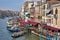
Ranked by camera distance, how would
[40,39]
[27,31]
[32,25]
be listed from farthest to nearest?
[32,25] → [27,31] → [40,39]

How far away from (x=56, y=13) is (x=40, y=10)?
955 cm

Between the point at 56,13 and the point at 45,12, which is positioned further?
the point at 45,12

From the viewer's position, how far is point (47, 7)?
1695 inches

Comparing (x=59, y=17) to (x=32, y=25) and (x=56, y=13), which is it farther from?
(x=32, y=25)

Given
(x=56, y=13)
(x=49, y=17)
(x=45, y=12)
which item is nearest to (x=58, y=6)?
(x=56, y=13)

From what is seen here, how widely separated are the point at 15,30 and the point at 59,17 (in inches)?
368

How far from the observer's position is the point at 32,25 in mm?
44438

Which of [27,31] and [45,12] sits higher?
[45,12]

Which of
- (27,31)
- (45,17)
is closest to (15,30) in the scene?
(27,31)

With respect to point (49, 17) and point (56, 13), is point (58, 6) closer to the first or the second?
point (56, 13)

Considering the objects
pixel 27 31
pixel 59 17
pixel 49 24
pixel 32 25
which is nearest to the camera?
pixel 59 17

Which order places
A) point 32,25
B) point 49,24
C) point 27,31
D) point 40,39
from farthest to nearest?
point 32,25 < point 27,31 < point 49,24 < point 40,39

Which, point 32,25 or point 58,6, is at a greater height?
point 58,6

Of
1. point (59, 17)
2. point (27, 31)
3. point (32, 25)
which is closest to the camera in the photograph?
point (59, 17)
